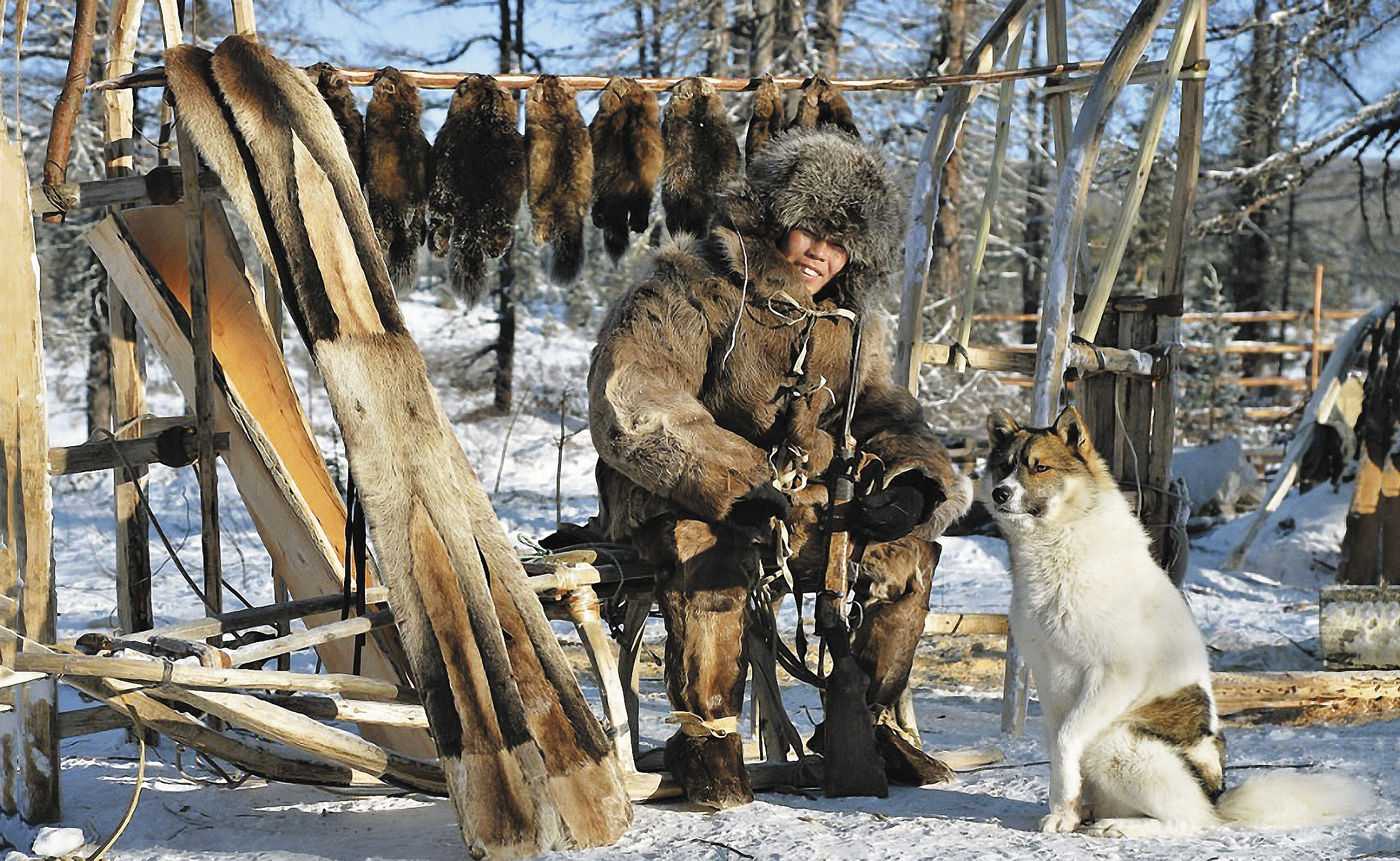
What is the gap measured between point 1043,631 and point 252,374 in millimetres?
2451

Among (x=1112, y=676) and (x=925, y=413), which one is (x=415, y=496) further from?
(x=925, y=413)

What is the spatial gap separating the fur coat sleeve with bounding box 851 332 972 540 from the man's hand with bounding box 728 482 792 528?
1.28 feet

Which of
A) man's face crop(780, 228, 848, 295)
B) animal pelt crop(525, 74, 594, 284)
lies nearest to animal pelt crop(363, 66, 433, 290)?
animal pelt crop(525, 74, 594, 284)

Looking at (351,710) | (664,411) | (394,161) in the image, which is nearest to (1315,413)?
(664,411)

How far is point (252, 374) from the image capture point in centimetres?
402

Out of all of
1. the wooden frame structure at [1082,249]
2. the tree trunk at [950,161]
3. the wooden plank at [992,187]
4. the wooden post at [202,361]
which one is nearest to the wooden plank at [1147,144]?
the wooden frame structure at [1082,249]

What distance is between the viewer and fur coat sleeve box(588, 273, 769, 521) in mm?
3328

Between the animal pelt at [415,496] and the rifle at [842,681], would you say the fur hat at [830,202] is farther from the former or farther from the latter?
the animal pelt at [415,496]

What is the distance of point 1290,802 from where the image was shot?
9.69ft

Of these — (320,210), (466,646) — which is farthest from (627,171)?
(466,646)

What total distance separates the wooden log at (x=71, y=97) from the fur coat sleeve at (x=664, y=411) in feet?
4.95

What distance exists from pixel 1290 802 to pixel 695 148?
272cm

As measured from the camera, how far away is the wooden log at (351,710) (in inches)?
118

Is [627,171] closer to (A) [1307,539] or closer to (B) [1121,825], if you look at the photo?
(B) [1121,825]
